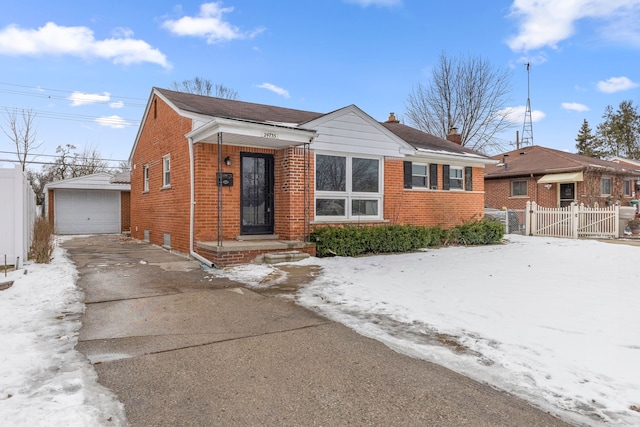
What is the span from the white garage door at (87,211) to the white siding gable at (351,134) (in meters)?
15.0

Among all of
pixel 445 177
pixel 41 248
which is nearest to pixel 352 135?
pixel 445 177

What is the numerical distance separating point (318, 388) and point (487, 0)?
16.6 m

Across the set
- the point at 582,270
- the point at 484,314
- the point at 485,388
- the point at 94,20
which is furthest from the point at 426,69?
the point at 485,388

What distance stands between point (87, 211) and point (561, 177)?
24865mm

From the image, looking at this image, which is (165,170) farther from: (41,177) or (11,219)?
(41,177)

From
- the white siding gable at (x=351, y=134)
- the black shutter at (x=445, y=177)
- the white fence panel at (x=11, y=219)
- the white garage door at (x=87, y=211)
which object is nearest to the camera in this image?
the white fence panel at (x=11, y=219)

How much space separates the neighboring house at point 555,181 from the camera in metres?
20.4

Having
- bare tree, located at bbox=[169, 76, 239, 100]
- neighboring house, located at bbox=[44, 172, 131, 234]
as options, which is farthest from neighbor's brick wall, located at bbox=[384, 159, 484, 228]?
bare tree, located at bbox=[169, 76, 239, 100]

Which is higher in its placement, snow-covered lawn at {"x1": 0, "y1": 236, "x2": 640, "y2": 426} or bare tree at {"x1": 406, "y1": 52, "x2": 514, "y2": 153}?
bare tree at {"x1": 406, "y1": 52, "x2": 514, "y2": 153}

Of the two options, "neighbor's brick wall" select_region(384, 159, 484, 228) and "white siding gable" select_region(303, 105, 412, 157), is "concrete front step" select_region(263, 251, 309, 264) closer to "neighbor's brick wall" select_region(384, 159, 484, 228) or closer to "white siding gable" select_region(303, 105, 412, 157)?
"white siding gable" select_region(303, 105, 412, 157)

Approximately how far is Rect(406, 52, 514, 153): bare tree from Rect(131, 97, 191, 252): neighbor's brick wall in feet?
69.0

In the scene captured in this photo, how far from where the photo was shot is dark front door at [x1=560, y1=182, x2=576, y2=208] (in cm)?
2088

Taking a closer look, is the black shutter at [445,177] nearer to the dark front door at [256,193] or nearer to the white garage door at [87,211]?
the dark front door at [256,193]

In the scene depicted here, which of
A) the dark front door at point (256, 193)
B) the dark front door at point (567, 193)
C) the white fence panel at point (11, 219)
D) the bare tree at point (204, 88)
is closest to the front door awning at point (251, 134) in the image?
the dark front door at point (256, 193)
